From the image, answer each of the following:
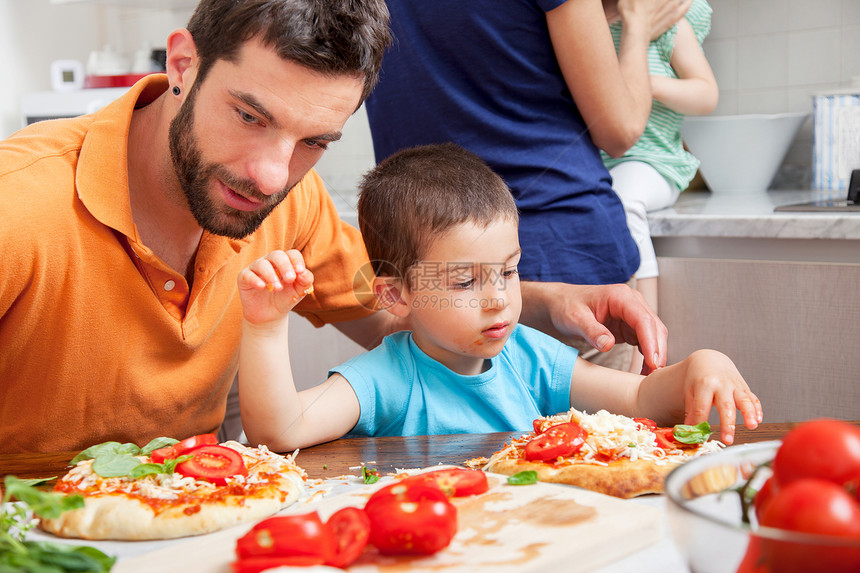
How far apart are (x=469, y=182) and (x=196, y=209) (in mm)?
357

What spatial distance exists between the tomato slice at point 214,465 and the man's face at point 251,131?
0.33 meters

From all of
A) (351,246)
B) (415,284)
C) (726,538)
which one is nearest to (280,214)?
(351,246)

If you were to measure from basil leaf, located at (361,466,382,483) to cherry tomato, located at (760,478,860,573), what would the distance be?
0.46 meters

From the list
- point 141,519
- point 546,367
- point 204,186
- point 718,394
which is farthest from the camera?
point 546,367

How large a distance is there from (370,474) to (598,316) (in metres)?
0.52

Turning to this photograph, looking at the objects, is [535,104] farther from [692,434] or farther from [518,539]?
[518,539]

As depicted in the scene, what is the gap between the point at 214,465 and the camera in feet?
2.41

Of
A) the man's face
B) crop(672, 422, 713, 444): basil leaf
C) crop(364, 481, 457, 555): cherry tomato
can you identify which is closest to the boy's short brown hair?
the man's face

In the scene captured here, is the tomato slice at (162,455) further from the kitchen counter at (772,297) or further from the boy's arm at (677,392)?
the kitchen counter at (772,297)

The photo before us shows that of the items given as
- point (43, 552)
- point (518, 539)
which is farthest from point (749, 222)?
point (43, 552)

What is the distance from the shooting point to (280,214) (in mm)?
1238

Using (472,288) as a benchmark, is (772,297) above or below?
below

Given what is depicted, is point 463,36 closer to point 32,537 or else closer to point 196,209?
point 196,209

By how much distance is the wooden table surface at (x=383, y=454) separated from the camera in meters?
0.81
